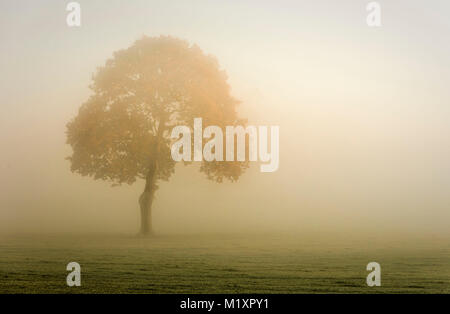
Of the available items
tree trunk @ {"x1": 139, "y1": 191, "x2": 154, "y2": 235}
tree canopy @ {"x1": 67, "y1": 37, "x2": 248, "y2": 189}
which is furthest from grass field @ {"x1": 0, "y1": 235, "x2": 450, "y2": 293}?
tree canopy @ {"x1": 67, "y1": 37, "x2": 248, "y2": 189}

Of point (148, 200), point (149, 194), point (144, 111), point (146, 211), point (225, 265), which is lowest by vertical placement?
point (225, 265)

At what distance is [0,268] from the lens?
22422 mm

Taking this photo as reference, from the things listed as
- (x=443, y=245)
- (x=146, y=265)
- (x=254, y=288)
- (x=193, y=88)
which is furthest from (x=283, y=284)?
(x=193, y=88)

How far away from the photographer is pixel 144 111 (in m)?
40.4

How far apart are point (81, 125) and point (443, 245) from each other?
2556cm

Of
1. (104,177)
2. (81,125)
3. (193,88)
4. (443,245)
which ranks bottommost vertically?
(443,245)

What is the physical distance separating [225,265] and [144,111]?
19.8 meters

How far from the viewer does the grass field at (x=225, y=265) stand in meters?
18.4

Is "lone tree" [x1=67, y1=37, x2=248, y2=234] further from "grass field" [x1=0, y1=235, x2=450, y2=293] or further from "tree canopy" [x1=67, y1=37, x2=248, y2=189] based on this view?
"grass field" [x1=0, y1=235, x2=450, y2=293]

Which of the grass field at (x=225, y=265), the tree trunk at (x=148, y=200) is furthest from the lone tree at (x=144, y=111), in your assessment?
the grass field at (x=225, y=265)

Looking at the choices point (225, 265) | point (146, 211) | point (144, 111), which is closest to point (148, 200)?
point (146, 211)

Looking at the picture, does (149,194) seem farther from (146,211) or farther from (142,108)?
(142,108)

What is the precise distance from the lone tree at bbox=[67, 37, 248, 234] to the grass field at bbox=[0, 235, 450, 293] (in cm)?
699

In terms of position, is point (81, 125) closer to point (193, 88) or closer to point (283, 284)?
point (193, 88)
